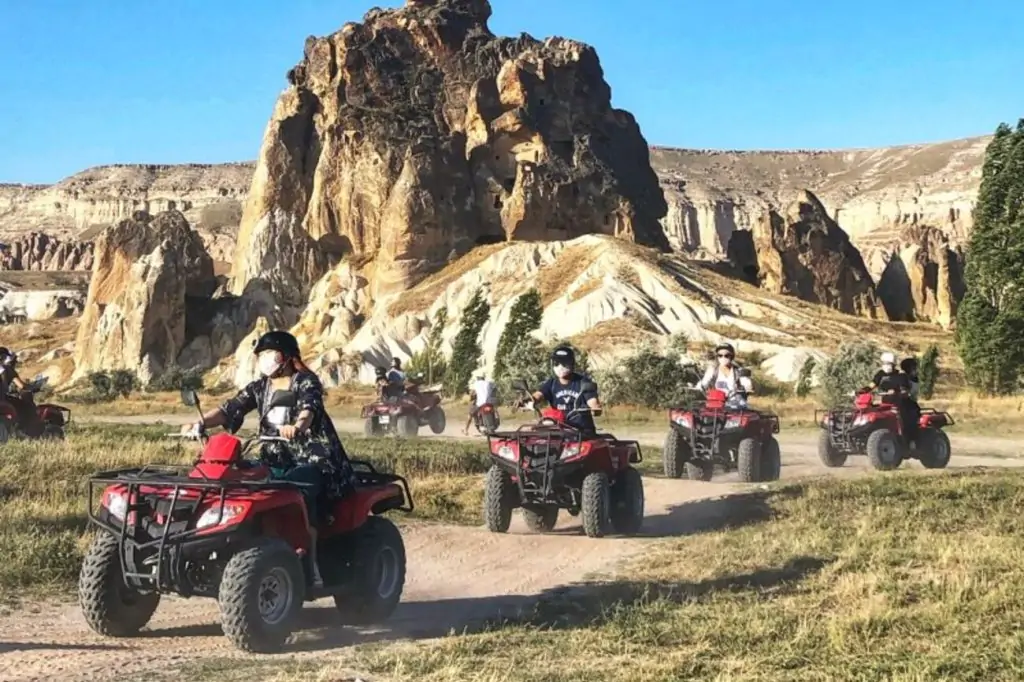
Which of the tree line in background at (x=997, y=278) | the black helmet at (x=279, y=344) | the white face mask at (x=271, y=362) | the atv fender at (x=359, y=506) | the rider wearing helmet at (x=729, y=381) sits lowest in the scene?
the atv fender at (x=359, y=506)

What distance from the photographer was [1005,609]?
23.7ft

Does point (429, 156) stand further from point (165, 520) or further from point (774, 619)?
point (774, 619)

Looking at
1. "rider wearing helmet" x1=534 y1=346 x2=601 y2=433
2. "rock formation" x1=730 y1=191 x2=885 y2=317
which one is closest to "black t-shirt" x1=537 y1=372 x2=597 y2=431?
"rider wearing helmet" x1=534 y1=346 x2=601 y2=433

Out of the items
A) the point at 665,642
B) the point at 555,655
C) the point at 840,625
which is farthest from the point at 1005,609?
the point at 555,655

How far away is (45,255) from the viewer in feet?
545

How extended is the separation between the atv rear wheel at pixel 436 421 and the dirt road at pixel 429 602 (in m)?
13.5

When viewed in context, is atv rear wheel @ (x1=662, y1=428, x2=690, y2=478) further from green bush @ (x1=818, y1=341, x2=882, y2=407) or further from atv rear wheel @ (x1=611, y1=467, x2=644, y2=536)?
green bush @ (x1=818, y1=341, x2=882, y2=407)

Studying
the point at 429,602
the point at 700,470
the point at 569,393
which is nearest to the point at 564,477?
the point at 569,393

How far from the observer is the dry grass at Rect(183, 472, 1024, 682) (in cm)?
602

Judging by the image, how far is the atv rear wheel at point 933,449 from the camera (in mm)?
17781

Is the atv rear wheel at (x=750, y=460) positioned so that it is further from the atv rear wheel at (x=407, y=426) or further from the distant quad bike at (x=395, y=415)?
the atv rear wheel at (x=407, y=426)

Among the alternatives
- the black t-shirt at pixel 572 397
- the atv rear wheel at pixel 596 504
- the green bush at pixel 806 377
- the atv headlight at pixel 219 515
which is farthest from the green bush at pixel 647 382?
the atv headlight at pixel 219 515

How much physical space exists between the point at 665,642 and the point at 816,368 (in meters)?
38.6

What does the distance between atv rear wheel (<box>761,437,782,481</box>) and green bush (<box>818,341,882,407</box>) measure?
20.8m
